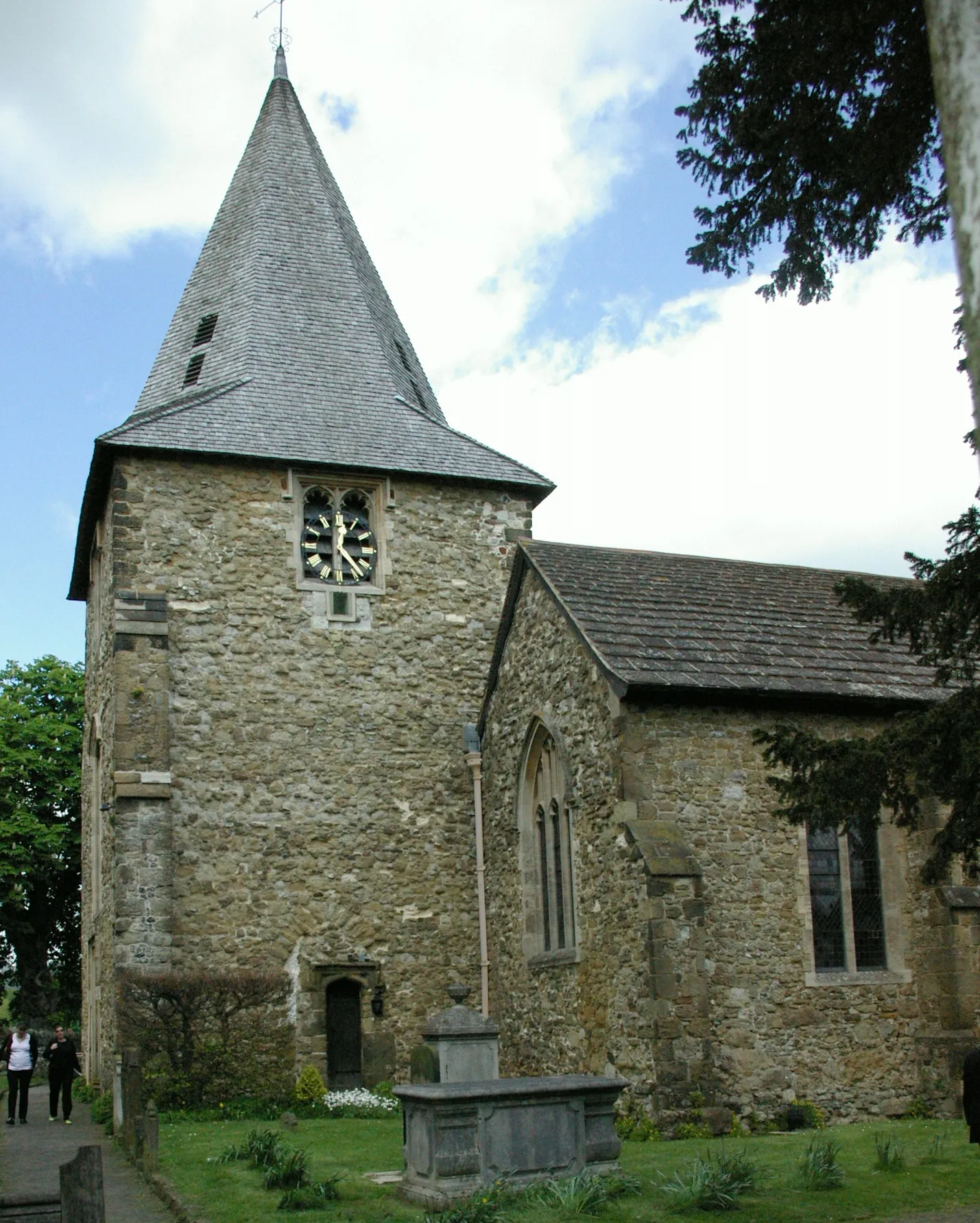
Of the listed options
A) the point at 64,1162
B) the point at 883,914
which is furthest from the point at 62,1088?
the point at 883,914

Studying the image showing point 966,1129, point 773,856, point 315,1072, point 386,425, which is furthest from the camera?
point 386,425

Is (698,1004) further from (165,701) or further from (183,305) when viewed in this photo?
(183,305)

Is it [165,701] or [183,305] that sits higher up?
[183,305]

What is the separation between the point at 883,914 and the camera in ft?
53.0

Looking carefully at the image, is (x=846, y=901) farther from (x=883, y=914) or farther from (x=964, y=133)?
(x=964, y=133)

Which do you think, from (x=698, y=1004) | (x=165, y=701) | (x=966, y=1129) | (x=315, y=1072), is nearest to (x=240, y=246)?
(x=165, y=701)

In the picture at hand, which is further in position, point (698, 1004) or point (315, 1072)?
point (315, 1072)

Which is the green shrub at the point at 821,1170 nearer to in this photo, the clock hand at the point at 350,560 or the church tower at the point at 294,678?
the church tower at the point at 294,678

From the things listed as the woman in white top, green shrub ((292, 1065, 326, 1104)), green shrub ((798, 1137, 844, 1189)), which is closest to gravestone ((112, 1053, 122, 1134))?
the woman in white top

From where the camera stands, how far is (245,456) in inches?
813

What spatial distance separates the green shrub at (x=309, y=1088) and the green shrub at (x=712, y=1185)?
8505 mm

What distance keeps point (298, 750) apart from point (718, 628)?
661cm

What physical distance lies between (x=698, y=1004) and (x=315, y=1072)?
650 cm

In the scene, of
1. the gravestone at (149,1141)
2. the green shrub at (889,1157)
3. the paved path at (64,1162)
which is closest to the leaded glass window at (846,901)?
the green shrub at (889,1157)
